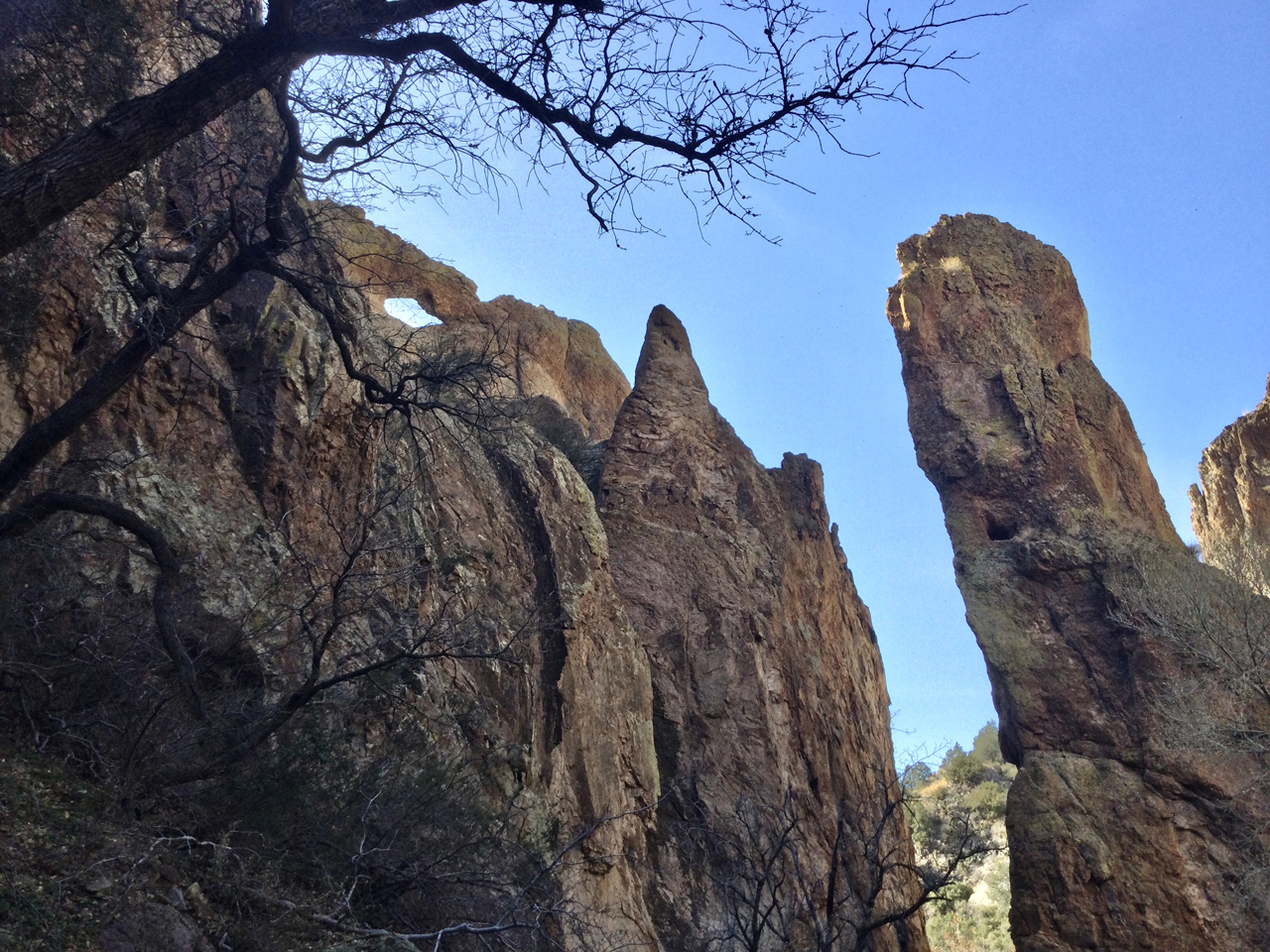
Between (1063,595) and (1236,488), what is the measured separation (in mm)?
13682

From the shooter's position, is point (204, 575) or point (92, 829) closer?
point (92, 829)

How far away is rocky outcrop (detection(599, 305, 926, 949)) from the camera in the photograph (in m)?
13.9

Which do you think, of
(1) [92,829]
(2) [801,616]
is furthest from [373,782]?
(2) [801,616]

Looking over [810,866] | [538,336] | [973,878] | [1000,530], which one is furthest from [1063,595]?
[538,336]

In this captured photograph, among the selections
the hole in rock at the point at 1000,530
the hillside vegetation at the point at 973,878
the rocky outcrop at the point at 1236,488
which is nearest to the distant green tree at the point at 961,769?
the hillside vegetation at the point at 973,878

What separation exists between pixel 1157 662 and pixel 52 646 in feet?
61.1

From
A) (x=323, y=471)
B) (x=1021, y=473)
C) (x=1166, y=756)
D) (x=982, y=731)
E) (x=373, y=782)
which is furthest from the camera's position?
(x=982, y=731)

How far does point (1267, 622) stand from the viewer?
17.9 m

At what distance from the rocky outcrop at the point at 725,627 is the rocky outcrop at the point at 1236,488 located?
13.3 meters

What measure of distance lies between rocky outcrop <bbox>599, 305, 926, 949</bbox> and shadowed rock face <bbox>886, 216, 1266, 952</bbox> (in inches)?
107

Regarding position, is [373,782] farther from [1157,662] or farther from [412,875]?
[1157,662]

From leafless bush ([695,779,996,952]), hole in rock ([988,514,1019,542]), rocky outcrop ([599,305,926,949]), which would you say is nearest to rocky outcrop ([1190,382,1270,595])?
hole in rock ([988,514,1019,542])

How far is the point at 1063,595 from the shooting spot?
20.3 metres

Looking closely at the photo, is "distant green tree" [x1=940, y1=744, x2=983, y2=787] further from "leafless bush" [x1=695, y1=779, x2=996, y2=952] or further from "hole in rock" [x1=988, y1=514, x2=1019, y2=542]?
"leafless bush" [x1=695, y1=779, x2=996, y2=952]
